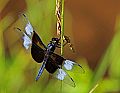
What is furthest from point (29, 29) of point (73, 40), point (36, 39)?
point (73, 40)

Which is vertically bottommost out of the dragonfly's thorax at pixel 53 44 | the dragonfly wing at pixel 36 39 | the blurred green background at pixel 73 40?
the blurred green background at pixel 73 40

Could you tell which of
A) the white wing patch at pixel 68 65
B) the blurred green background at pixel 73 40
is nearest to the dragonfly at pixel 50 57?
the white wing patch at pixel 68 65

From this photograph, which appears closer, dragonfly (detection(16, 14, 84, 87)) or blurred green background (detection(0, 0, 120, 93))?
dragonfly (detection(16, 14, 84, 87))

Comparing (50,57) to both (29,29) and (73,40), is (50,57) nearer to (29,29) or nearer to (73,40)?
(29,29)

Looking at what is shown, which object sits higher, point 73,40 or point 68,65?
point 68,65

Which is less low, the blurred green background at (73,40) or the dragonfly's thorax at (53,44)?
the dragonfly's thorax at (53,44)

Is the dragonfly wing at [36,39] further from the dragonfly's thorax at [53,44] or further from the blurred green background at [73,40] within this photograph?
the blurred green background at [73,40]

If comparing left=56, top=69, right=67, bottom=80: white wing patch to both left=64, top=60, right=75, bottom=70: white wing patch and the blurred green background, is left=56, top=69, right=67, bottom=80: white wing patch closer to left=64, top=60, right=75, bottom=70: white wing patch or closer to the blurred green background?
left=64, top=60, right=75, bottom=70: white wing patch

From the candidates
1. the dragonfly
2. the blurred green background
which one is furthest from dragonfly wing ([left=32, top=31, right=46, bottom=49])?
the blurred green background
